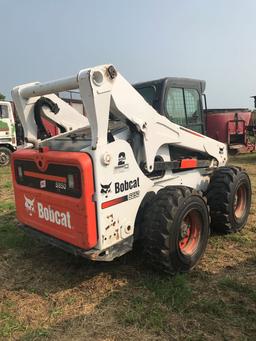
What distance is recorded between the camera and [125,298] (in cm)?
347

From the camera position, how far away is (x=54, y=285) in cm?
379

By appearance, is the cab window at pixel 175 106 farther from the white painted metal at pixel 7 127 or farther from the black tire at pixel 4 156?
the black tire at pixel 4 156

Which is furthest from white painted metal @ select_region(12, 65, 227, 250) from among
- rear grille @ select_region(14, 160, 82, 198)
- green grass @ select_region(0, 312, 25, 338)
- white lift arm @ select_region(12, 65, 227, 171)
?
green grass @ select_region(0, 312, 25, 338)

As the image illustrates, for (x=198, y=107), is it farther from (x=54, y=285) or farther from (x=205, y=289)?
(x=54, y=285)

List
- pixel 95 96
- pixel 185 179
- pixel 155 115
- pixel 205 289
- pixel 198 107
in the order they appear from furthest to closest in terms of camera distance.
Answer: pixel 198 107 → pixel 185 179 → pixel 155 115 → pixel 205 289 → pixel 95 96

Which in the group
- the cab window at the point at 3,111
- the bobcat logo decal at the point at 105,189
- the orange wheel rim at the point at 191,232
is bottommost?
the orange wheel rim at the point at 191,232

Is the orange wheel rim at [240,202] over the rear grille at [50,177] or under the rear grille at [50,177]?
under

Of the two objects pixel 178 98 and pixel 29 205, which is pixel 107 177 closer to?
pixel 29 205

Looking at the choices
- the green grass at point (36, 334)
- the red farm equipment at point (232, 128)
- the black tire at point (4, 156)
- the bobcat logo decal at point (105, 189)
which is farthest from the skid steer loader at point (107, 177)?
the red farm equipment at point (232, 128)

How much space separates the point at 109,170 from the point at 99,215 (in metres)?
0.43

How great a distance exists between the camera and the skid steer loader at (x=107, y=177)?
10.8 feet

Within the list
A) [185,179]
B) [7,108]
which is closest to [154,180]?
[185,179]

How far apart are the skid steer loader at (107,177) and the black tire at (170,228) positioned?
10 millimetres

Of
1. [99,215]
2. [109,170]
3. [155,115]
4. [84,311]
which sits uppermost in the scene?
[155,115]
